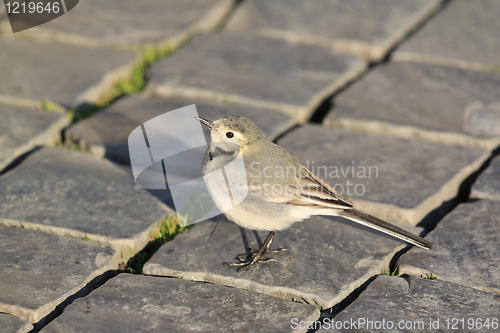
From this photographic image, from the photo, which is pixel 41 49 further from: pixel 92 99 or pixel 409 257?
pixel 409 257

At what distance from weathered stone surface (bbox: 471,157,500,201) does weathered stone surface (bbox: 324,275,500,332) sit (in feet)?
3.39

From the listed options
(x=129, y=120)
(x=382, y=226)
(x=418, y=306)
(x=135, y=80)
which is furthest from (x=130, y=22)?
(x=418, y=306)

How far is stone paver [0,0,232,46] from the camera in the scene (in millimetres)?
6098

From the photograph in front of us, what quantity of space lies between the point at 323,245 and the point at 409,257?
0.52m

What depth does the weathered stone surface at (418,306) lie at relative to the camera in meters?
2.89

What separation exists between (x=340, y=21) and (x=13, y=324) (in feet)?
15.9

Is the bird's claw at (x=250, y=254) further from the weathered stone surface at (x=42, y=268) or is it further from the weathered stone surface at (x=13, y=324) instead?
the weathered stone surface at (x=13, y=324)

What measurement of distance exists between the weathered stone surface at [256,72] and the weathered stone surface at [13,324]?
2843 mm

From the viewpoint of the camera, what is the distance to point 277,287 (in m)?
3.16

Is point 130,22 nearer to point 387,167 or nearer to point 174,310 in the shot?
point 387,167

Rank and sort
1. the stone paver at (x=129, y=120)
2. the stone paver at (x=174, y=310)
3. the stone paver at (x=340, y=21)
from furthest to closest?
the stone paver at (x=340, y=21) → the stone paver at (x=129, y=120) → the stone paver at (x=174, y=310)

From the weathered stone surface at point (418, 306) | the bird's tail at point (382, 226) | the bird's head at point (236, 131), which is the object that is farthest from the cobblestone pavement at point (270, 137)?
the bird's head at point (236, 131)

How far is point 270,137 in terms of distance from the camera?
15.1 ft

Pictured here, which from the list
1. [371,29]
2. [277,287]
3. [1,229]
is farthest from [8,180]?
[371,29]
